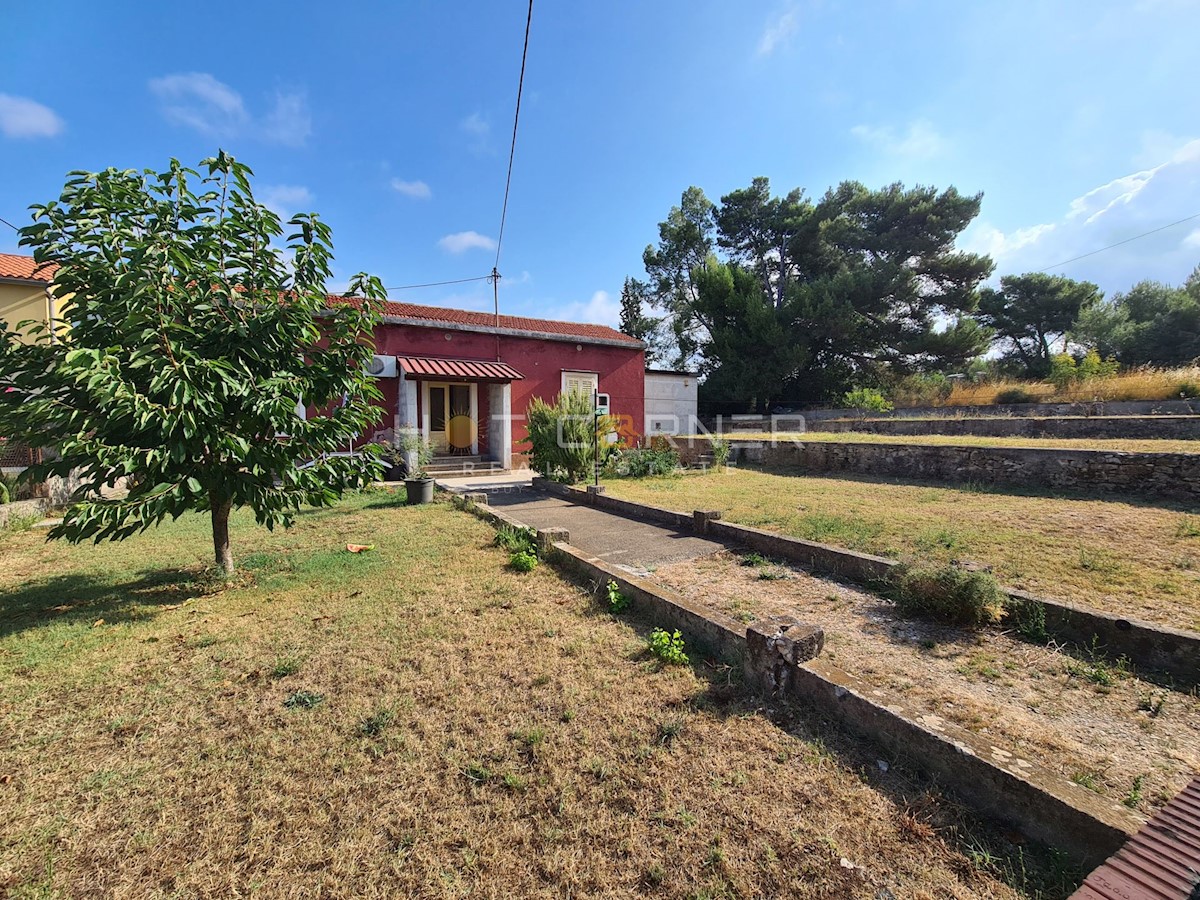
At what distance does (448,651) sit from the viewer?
3109 mm

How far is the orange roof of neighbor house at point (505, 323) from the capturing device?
1455cm

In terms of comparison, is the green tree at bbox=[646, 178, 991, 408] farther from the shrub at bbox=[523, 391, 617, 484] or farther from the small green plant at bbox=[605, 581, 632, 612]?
the small green plant at bbox=[605, 581, 632, 612]

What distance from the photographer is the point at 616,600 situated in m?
3.76

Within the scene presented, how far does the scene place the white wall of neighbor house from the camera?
18922 millimetres

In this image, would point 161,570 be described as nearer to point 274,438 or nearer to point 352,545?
point 352,545

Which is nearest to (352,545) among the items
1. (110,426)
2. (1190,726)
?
(110,426)

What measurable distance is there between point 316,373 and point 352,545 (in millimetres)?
2359

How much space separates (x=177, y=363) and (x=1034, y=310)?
3400cm

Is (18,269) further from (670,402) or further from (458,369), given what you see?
(670,402)

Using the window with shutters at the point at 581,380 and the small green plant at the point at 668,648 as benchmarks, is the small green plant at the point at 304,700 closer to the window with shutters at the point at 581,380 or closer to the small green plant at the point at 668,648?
the small green plant at the point at 668,648

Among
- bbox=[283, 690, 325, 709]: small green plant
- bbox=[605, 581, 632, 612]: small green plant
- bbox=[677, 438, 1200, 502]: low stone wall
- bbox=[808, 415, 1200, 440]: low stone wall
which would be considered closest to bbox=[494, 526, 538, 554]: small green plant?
bbox=[605, 581, 632, 612]: small green plant

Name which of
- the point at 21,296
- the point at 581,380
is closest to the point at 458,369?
the point at 581,380

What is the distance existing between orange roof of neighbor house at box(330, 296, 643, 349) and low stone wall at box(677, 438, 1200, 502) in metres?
7.89

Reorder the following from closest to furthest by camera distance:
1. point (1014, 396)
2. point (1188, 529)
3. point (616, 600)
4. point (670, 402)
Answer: point (616, 600)
point (1188, 529)
point (1014, 396)
point (670, 402)
